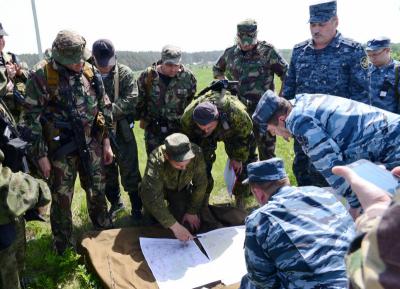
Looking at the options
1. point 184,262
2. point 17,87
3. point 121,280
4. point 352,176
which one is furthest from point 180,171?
point 352,176

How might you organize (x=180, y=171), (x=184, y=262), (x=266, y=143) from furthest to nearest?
(x=266, y=143), (x=180, y=171), (x=184, y=262)

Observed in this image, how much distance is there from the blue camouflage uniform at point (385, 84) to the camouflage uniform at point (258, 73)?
131 cm

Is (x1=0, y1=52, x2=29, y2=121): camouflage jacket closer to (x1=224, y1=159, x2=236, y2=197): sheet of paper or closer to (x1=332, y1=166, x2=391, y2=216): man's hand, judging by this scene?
(x1=224, y1=159, x2=236, y2=197): sheet of paper

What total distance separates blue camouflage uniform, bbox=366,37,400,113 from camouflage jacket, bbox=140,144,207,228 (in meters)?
2.71

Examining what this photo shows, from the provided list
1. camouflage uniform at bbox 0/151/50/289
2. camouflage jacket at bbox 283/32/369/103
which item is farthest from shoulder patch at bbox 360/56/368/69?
camouflage uniform at bbox 0/151/50/289

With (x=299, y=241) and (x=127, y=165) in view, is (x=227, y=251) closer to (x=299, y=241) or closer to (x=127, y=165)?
(x=127, y=165)

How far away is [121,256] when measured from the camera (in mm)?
3693

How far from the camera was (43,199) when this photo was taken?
2.55 metres

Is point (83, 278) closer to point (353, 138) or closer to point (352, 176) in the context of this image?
point (353, 138)

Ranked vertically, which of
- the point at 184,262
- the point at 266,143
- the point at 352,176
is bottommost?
the point at 184,262

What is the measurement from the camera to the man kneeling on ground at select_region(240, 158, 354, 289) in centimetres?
194

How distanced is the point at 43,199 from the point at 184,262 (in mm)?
1569

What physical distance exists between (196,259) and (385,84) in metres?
3.56

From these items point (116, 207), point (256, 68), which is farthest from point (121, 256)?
point (256, 68)
